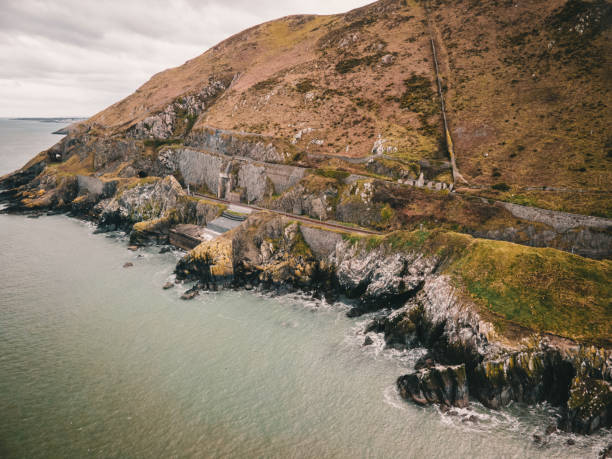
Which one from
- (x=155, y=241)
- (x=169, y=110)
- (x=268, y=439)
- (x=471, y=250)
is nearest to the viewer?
(x=268, y=439)

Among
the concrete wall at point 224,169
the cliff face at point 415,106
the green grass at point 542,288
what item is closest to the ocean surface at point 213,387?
the green grass at point 542,288

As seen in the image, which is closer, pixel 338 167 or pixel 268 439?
pixel 268 439

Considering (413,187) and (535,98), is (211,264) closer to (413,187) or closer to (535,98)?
(413,187)

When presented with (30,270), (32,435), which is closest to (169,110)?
(30,270)

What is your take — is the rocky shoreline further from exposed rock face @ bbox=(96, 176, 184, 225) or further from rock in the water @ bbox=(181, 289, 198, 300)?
exposed rock face @ bbox=(96, 176, 184, 225)

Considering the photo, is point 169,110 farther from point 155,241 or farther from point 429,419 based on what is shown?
point 429,419

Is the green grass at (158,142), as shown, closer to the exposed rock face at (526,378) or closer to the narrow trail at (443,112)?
the narrow trail at (443,112)

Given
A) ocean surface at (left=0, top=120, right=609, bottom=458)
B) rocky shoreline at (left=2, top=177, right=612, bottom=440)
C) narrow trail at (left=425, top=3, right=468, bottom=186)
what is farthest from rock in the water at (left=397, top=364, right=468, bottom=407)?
narrow trail at (left=425, top=3, right=468, bottom=186)
